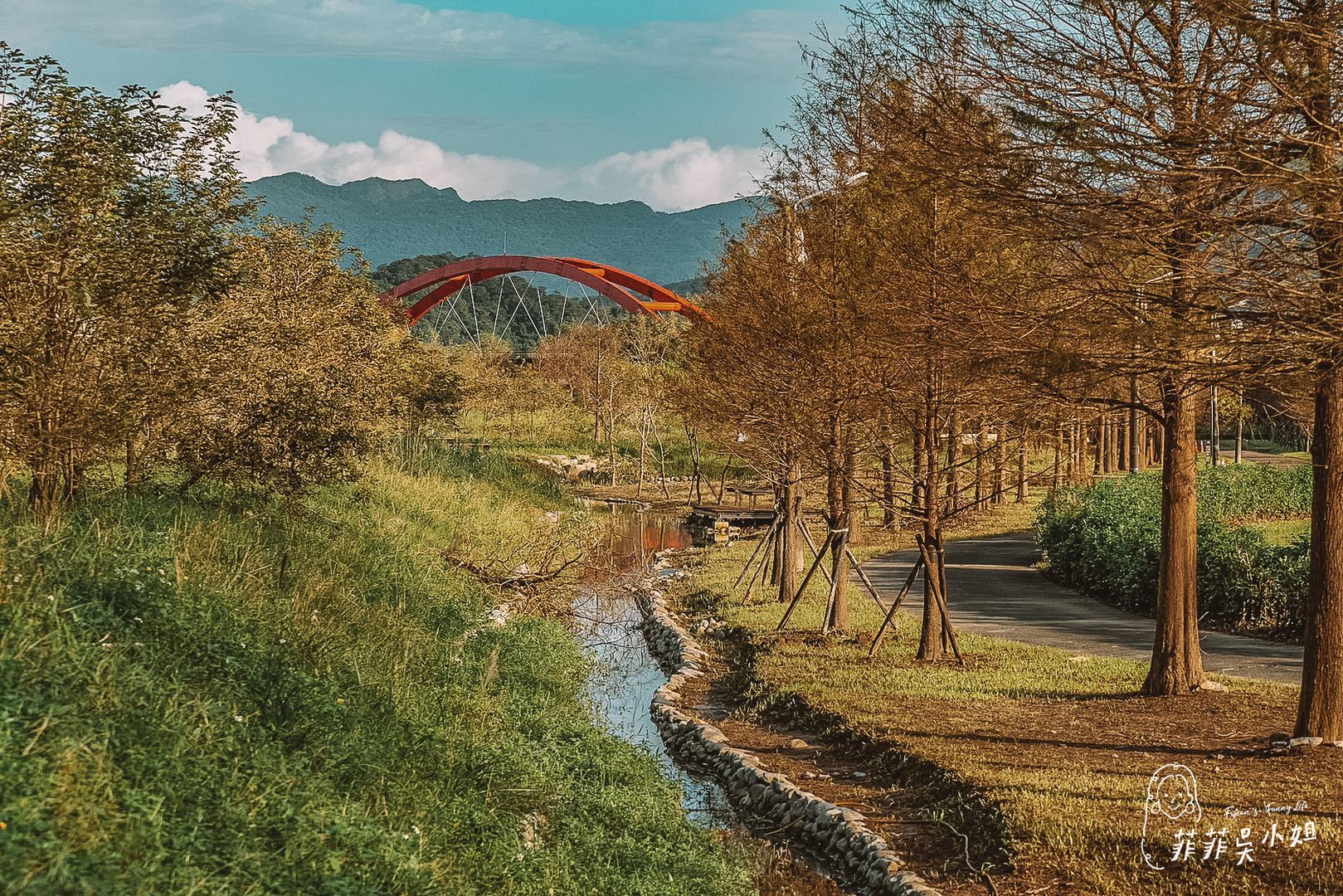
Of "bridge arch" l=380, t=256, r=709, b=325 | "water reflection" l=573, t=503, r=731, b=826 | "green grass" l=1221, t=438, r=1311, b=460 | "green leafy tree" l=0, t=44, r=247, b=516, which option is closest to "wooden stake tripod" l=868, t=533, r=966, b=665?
"water reflection" l=573, t=503, r=731, b=826

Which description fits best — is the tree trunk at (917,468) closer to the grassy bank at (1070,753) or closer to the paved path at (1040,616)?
the grassy bank at (1070,753)

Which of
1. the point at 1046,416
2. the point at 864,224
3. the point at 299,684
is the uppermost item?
the point at 864,224

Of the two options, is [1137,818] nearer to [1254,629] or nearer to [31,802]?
[31,802]

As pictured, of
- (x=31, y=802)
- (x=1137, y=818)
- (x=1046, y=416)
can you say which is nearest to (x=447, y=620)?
(x=1046, y=416)

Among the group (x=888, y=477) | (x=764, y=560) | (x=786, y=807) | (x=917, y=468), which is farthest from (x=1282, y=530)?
(x=786, y=807)

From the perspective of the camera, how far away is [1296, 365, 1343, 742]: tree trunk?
795cm

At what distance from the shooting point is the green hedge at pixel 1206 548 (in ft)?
48.5

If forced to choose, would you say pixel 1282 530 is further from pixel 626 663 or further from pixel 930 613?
pixel 626 663

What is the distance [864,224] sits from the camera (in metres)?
12.0

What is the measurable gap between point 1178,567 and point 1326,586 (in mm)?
2241

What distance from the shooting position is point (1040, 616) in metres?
16.8

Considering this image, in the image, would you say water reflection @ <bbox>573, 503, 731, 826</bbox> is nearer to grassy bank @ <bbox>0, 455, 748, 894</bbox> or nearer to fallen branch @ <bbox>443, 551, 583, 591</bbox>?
grassy bank @ <bbox>0, 455, 748, 894</bbox>

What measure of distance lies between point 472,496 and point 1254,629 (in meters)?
14.5

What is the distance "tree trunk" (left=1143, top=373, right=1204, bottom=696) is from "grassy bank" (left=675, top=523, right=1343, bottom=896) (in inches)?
10.5
